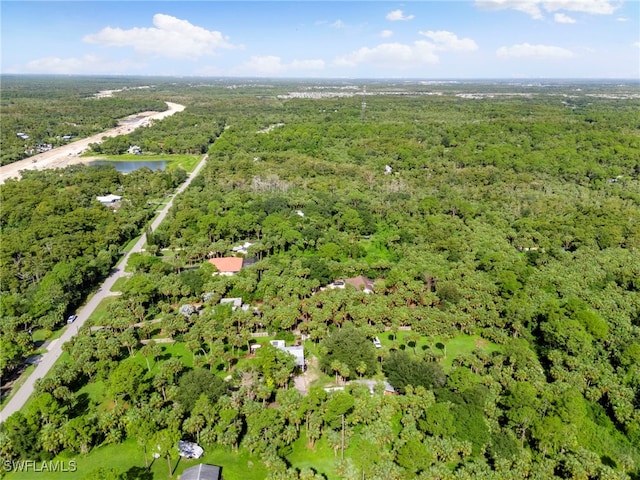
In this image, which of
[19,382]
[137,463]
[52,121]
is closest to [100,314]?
[19,382]

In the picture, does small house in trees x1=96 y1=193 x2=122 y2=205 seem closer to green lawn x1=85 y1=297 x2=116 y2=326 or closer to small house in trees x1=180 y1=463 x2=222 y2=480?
green lawn x1=85 y1=297 x2=116 y2=326

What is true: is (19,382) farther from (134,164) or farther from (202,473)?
(134,164)

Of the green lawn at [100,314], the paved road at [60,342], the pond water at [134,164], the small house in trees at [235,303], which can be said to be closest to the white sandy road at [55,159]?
the pond water at [134,164]

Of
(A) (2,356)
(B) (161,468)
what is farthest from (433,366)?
(A) (2,356)

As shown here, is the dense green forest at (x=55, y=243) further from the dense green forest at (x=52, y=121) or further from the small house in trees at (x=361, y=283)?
the dense green forest at (x=52, y=121)

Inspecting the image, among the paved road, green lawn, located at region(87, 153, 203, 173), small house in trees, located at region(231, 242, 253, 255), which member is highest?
green lawn, located at region(87, 153, 203, 173)

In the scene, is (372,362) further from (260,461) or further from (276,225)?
(276,225)

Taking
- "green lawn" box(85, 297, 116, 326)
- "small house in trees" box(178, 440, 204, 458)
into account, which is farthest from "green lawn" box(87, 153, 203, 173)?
"small house in trees" box(178, 440, 204, 458)
